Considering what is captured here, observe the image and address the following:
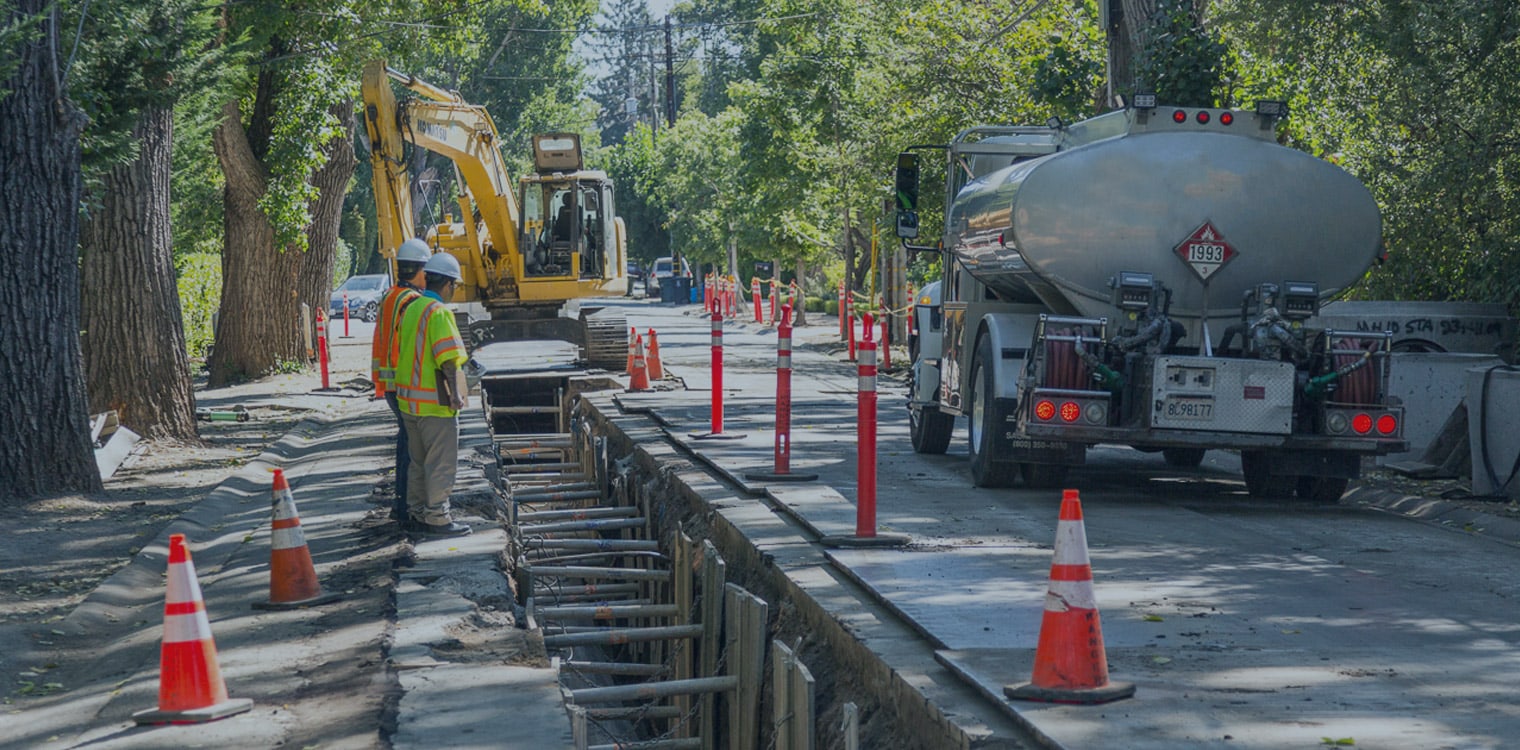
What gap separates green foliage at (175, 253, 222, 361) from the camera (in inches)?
1165

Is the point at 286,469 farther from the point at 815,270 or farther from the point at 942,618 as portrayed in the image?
the point at 815,270

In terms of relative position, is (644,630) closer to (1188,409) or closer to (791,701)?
(791,701)

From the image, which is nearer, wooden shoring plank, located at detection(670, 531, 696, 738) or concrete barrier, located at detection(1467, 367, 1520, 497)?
wooden shoring plank, located at detection(670, 531, 696, 738)

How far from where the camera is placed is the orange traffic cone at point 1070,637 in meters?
5.61

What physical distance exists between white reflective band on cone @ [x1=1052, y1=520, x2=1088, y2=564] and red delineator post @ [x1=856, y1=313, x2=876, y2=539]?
344cm

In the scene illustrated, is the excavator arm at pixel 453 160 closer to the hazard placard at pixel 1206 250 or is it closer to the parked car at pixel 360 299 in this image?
the hazard placard at pixel 1206 250

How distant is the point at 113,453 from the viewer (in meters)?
14.2

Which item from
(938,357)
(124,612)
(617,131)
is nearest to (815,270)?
(938,357)

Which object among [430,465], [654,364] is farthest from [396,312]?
[654,364]

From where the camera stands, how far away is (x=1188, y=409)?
10.7 metres

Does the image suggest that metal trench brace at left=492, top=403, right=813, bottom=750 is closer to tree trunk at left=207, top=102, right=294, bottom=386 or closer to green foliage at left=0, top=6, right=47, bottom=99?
green foliage at left=0, top=6, right=47, bottom=99

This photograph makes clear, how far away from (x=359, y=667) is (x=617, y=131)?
144 meters

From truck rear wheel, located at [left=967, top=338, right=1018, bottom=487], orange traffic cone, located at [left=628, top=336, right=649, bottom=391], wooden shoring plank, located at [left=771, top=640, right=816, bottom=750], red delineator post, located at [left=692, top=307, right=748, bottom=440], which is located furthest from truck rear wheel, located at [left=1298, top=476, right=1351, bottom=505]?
orange traffic cone, located at [left=628, top=336, right=649, bottom=391]

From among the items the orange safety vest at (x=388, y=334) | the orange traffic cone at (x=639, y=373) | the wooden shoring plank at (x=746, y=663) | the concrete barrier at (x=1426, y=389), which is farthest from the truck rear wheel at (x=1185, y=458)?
the orange traffic cone at (x=639, y=373)
